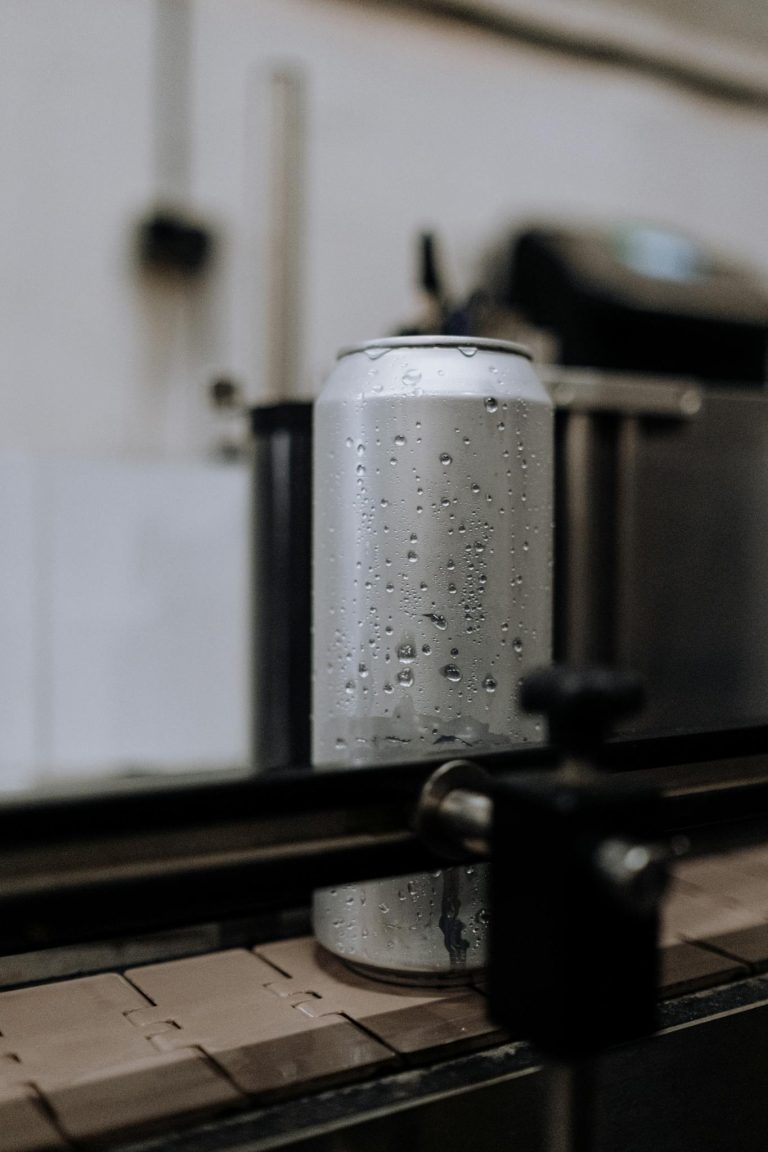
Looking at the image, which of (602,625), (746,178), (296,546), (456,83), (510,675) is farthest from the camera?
(746,178)

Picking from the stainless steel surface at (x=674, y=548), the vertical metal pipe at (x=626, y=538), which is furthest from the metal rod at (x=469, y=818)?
the vertical metal pipe at (x=626, y=538)

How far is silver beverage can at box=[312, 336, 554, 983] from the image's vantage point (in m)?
Result: 0.43

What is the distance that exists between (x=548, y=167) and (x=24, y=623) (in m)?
1.34

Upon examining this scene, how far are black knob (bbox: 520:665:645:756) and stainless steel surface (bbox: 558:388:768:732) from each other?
2.66 ft

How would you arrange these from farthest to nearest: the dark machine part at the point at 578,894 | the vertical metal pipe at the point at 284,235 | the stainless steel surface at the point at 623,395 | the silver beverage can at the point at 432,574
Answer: the vertical metal pipe at the point at 284,235 → the stainless steel surface at the point at 623,395 → the silver beverage can at the point at 432,574 → the dark machine part at the point at 578,894

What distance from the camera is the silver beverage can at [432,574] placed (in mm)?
431

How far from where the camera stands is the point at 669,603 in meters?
1.27

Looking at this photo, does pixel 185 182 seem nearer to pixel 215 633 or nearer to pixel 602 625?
pixel 215 633

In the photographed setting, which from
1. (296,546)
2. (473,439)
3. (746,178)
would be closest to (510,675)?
(473,439)

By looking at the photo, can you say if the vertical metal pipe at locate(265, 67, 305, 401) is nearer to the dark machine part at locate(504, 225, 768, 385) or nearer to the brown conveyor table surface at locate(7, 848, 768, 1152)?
the dark machine part at locate(504, 225, 768, 385)

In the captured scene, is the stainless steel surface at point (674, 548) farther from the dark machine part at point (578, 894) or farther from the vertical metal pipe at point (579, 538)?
the dark machine part at point (578, 894)

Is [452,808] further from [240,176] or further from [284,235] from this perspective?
[240,176]

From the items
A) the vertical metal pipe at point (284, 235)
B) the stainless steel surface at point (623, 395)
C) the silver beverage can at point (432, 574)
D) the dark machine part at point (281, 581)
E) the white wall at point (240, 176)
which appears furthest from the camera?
the white wall at point (240, 176)

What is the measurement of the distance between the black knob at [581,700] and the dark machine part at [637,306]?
1.24 metres
